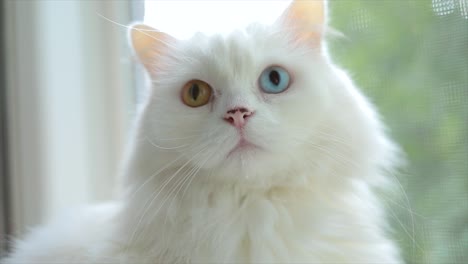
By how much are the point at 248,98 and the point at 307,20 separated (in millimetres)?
262

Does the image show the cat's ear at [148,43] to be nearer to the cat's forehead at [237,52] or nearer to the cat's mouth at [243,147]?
the cat's forehead at [237,52]

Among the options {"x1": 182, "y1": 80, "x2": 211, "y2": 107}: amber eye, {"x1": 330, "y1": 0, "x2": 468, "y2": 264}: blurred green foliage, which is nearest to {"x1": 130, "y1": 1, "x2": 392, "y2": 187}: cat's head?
{"x1": 182, "y1": 80, "x2": 211, "y2": 107}: amber eye

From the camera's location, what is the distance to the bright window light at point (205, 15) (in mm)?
1058

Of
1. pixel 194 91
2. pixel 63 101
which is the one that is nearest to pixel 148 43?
pixel 194 91

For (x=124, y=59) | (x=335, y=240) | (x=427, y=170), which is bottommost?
(x=335, y=240)

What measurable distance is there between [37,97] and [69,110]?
11cm

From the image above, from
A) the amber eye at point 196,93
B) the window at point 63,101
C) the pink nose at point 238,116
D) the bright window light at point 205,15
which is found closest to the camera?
the pink nose at point 238,116

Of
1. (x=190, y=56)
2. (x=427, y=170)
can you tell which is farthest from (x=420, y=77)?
(x=190, y=56)

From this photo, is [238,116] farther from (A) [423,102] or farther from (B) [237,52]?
A: (A) [423,102]

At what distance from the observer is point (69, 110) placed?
1.58m

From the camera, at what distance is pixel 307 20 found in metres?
1.02

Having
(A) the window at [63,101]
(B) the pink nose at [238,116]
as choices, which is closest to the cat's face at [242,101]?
(B) the pink nose at [238,116]

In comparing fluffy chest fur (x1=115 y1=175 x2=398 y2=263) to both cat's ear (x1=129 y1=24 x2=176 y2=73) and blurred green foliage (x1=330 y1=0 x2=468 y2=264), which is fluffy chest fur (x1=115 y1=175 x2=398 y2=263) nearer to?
blurred green foliage (x1=330 y1=0 x2=468 y2=264)

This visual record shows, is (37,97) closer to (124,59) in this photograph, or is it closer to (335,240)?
(124,59)
